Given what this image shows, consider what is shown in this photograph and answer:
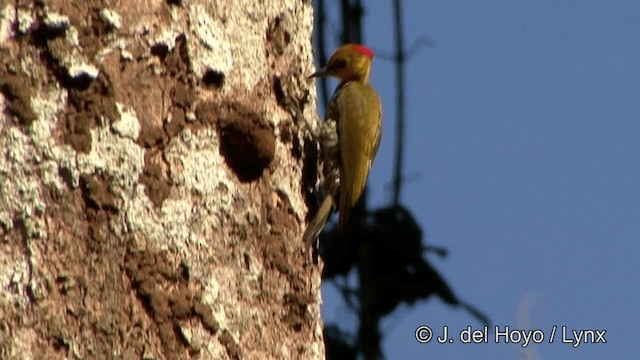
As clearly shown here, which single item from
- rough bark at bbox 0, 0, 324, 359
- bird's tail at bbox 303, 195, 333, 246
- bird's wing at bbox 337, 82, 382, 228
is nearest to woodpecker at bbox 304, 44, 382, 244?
bird's wing at bbox 337, 82, 382, 228

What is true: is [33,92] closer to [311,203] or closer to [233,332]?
[233,332]

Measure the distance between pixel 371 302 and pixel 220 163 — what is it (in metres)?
2.82

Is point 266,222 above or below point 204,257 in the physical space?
above

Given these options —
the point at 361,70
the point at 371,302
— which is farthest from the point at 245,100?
the point at 371,302

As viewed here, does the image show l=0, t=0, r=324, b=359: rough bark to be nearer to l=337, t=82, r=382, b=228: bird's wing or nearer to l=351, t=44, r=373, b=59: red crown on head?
l=337, t=82, r=382, b=228: bird's wing

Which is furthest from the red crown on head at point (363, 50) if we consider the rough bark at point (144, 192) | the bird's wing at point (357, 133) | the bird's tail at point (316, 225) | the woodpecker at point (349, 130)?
the rough bark at point (144, 192)

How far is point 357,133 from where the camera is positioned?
513 centimetres

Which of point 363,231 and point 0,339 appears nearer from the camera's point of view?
point 0,339

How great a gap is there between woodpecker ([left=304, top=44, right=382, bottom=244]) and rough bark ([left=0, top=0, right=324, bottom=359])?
64 centimetres

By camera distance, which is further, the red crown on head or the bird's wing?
the red crown on head

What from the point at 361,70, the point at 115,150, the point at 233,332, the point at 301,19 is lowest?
the point at 233,332

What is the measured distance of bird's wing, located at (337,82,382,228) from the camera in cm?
486

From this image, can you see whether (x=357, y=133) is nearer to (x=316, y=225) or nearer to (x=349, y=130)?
(x=349, y=130)

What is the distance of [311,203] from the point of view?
4.00 meters
